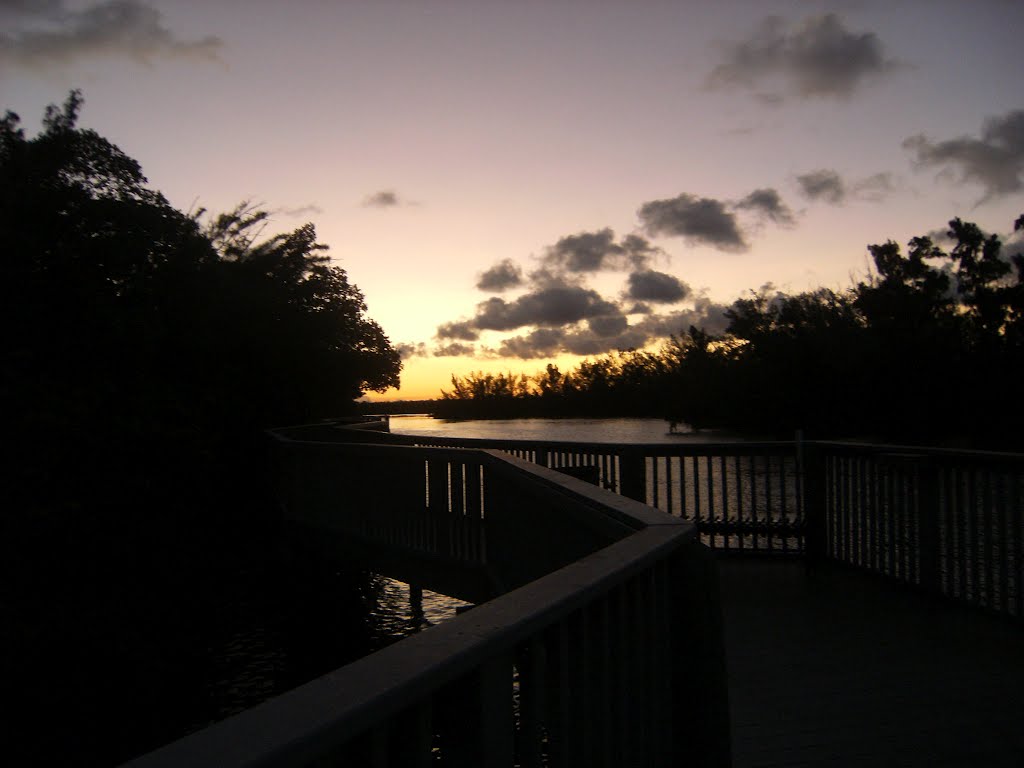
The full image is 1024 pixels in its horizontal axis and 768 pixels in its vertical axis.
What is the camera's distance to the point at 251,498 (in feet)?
63.5

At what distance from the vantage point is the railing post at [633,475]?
7898 millimetres

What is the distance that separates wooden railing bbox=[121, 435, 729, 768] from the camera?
107 cm

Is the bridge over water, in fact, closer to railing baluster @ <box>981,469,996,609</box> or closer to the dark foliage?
railing baluster @ <box>981,469,996,609</box>

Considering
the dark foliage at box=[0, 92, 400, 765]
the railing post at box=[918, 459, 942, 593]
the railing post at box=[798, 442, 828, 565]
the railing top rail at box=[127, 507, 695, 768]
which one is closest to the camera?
the railing top rail at box=[127, 507, 695, 768]

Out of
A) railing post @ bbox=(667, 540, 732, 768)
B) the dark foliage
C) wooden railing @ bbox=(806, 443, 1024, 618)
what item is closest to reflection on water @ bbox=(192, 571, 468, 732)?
the dark foliage

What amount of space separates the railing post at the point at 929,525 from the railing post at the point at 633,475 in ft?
8.41

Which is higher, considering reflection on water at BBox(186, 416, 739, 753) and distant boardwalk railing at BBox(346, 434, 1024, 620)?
distant boardwalk railing at BBox(346, 434, 1024, 620)

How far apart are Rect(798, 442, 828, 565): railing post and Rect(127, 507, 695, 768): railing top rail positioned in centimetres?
649

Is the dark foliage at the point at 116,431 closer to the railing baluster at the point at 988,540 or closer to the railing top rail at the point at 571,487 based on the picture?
the railing top rail at the point at 571,487

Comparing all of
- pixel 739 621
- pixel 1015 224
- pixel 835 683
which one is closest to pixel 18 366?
pixel 739 621

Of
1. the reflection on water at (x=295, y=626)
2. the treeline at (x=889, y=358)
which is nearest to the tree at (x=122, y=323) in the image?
the reflection on water at (x=295, y=626)

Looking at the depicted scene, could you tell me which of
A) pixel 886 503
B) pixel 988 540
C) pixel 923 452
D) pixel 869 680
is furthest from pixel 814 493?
pixel 869 680

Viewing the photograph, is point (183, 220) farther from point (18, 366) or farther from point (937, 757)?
point (937, 757)

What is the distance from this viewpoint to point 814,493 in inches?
304
